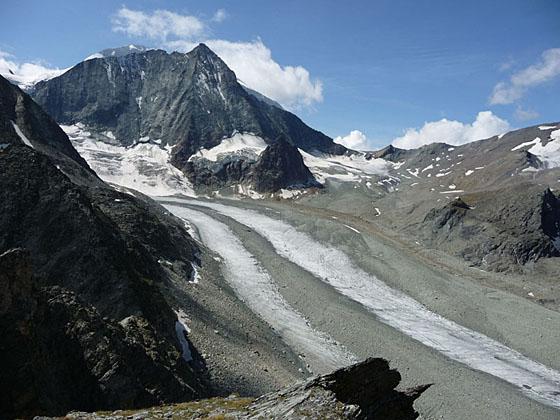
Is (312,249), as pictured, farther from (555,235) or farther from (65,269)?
(65,269)

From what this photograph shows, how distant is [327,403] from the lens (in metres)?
11.7

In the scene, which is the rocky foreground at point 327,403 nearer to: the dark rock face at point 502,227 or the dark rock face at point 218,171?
the dark rock face at point 502,227

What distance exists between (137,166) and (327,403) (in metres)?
168

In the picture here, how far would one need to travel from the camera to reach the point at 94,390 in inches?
668

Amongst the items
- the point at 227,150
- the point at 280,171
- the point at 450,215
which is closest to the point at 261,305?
the point at 450,215

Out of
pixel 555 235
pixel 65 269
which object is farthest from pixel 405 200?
pixel 65 269

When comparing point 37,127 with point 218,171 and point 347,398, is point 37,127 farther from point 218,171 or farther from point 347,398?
point 218,171

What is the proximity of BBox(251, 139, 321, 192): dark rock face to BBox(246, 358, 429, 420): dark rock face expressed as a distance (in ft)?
482

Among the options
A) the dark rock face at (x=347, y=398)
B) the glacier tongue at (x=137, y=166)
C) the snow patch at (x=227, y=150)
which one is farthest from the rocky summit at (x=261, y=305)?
the snow patch at (x=227, y=150)

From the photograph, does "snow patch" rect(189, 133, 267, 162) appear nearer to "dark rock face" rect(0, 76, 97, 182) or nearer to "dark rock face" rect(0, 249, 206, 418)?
"dark rock face" rect(0, 76, 97, 182)

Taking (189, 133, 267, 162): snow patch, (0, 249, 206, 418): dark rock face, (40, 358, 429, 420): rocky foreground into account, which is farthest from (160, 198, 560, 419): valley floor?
(189, 133, 267, 162): snow patch

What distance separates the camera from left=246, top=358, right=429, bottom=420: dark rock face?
11.6 meters

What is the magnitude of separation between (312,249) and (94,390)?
66.8m

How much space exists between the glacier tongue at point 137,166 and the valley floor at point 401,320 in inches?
2779
